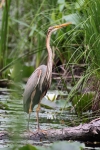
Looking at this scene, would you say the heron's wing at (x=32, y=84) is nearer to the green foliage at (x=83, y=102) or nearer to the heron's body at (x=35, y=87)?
the heron's body at (x=35, y=87)

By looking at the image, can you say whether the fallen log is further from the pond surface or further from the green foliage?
the green foliage

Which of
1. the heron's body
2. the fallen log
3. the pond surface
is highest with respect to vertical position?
the heron's body

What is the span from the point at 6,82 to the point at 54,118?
6.68 ft

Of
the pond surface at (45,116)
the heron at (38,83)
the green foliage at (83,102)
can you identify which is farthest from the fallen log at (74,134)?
the green foliage at (83,102)

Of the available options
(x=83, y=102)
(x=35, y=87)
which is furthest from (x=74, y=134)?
(x=83, y=102)

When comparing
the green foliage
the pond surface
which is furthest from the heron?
the green foliage

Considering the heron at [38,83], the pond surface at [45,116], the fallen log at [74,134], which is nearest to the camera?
the fallen log at [74,134]

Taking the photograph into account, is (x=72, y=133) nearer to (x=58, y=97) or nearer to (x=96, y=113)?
(x=96, y=113)

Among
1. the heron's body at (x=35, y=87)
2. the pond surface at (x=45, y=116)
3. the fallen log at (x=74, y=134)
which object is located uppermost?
the heron's body at (x=35, y=87)

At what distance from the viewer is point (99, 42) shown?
5801mm

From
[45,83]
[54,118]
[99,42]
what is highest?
[99,42]

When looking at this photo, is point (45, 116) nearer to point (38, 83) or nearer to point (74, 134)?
point (38, 83)

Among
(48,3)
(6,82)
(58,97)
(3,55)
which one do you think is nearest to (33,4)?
(48,3)

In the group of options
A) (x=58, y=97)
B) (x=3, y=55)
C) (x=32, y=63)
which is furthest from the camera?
(x=32, y=63)
